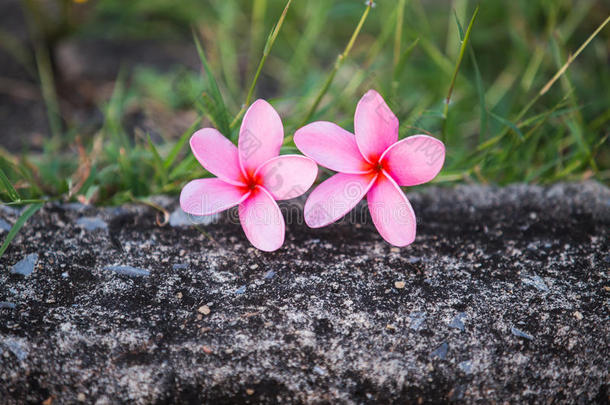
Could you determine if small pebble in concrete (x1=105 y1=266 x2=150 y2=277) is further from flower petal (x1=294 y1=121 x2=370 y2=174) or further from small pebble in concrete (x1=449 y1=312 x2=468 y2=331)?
small pebble in concrete (x1=449 y1=312 x2=468 y2=331)

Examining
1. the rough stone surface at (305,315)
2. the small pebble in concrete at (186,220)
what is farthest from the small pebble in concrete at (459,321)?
the small pebble in concrete at (186,220)

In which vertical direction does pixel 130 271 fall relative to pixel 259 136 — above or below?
below

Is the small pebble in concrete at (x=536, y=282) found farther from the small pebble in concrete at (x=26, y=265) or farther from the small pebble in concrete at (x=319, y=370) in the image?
the small pebble in concrete at (x=26, y=265)

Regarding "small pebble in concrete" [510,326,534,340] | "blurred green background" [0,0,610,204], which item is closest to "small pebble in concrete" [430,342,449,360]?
"small pebble in concrete" [510,326,534,340]

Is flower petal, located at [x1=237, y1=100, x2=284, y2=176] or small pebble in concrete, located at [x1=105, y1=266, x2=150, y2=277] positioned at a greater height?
flower petal, located at [x1=237, y1=100, x2=284, y2=176]

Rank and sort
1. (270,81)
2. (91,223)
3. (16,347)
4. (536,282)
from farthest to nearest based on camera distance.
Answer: (270,81) → (91,223) → (536,282) → (16,347)

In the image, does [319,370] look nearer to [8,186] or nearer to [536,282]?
[536,282]

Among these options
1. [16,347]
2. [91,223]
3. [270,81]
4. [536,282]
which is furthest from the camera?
[270,81]

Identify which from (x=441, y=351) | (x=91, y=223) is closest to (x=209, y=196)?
(x=91, y=223)

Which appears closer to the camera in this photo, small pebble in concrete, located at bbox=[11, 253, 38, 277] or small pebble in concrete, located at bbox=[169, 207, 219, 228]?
small pebble in concrete, located at bbox=[11, 253, 38, 277]
